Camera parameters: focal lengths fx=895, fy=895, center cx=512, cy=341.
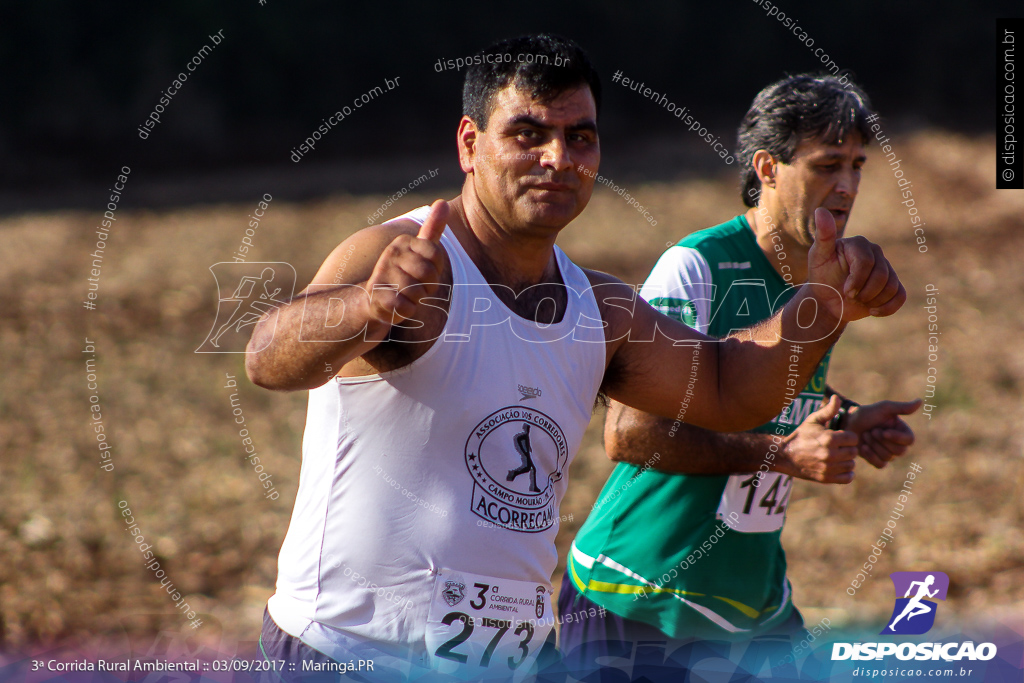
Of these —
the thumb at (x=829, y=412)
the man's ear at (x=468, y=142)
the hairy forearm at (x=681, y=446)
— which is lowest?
the hairy forearm at (x=681, y=446)

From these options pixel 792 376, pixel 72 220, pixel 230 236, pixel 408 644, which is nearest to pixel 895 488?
pixel 792 376

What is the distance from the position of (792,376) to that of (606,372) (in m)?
0.53

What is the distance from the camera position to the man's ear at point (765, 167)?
3281mm

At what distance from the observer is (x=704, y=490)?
306 cm

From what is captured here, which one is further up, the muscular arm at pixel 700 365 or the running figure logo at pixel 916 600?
the muscular arm at pixel 700 365

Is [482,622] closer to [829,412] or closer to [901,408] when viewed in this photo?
[829,412]

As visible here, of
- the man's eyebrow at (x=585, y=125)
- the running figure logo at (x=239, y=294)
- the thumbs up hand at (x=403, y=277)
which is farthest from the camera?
the running figure logo at (x=239, y=294)

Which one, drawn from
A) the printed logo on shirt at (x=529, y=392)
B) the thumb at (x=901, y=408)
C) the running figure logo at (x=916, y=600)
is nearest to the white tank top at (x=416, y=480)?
the printed logo on shirt at (x=529, y=392)

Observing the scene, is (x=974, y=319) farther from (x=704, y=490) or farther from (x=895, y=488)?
(x=704, y=490)

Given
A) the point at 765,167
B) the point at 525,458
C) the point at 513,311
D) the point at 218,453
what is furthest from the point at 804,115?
the point at 218,453

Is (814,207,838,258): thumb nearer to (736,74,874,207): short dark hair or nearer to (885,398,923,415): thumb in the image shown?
(885,398,923,415): thumb

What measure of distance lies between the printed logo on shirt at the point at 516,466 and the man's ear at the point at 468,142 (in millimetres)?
683

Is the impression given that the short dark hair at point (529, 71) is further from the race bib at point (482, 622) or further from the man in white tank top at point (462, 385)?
the race bib at point (482, 622)

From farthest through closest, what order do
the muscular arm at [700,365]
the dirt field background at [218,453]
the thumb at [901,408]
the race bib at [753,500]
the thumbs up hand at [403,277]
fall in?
the dirt field background at [218,453] < the race bib at [753,500] < the thumb at [901,408] < the muscular arm at [700,365] < the thumbs up hand at [403,277]
